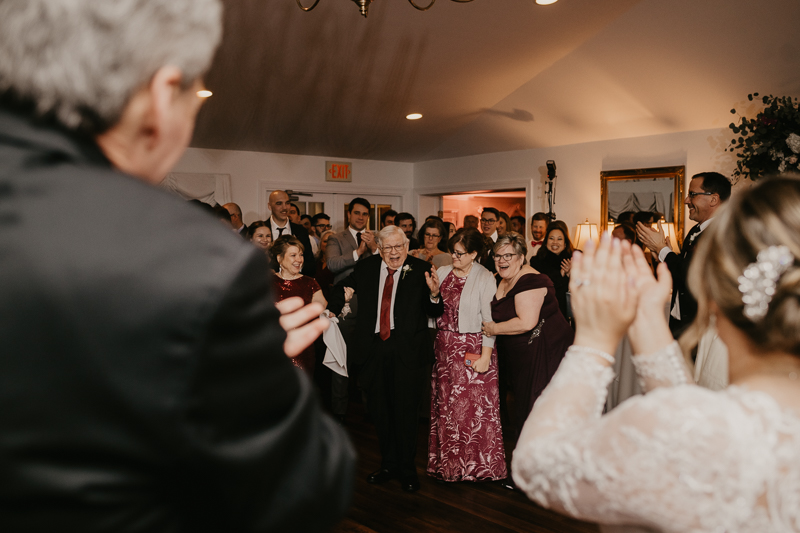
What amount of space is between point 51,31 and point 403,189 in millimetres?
8576

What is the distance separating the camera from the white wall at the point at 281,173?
7303 mm

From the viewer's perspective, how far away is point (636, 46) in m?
5.26

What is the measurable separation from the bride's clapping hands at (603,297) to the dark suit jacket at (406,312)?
7.98ft

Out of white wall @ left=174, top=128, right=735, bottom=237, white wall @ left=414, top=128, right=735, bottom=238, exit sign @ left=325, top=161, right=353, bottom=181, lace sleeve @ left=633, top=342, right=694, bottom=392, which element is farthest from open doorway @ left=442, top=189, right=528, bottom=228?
lace sleeve @ left=633, top=342, right=694, bottom=392

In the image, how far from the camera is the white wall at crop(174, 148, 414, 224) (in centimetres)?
730

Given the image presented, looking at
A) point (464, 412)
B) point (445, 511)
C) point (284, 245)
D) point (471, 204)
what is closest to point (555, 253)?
point (464, 412)

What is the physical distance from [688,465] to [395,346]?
8.57ft

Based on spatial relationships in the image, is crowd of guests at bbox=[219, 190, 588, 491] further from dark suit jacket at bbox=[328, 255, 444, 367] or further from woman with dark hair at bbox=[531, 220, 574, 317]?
woman with dark hair at bbox=[531, 220, 574, 317]

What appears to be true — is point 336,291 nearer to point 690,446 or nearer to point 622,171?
point 690,446

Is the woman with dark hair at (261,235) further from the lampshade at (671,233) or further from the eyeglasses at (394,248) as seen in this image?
the lampshade at (671,233)

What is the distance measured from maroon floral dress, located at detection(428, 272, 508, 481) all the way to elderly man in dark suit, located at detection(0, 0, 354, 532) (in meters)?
2.98

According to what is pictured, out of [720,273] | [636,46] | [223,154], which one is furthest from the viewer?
[223,154]

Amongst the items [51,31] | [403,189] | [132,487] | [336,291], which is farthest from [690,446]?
[403,189]

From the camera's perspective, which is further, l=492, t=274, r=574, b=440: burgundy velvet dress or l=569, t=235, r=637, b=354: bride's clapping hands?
l=492, t=274, r=574, b=440: burgundy velvet dress
